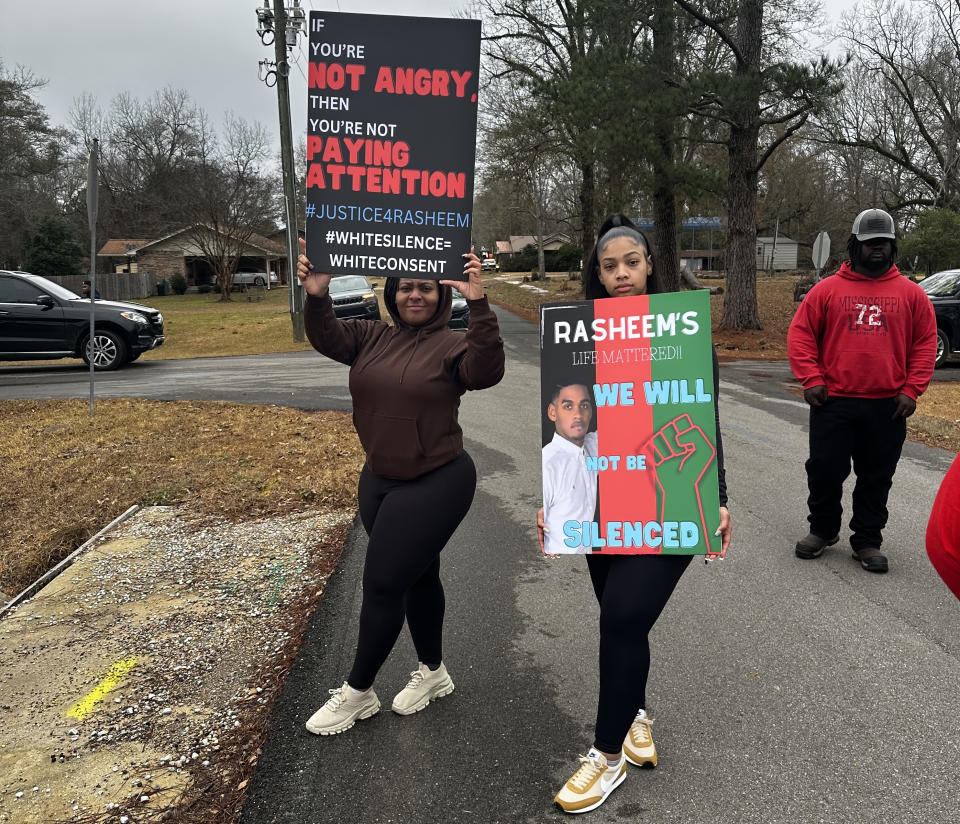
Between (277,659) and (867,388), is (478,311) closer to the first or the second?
(277,659)

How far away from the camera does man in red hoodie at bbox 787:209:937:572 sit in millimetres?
4527

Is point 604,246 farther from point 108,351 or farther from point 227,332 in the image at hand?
point 227,332

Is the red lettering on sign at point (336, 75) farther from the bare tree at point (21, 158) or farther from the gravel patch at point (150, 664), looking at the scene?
the bare tree at point (21, 158)

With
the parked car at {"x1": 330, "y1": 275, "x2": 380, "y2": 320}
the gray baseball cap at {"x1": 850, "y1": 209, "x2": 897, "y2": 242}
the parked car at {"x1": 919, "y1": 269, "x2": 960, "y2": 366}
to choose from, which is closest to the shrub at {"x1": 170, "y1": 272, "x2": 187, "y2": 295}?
the parked car at {"x1": 330, "y1": 275, "x2": 380, "y2": 320}

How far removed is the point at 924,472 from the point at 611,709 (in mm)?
5839

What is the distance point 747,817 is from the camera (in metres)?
2.49

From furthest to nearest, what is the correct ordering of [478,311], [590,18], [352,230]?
[590,18] → [352,230] → [478,311]

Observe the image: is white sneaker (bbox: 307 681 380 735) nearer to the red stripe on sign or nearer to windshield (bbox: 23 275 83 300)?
the red stripe on sign

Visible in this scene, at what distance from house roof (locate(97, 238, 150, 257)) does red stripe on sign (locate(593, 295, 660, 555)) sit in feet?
200

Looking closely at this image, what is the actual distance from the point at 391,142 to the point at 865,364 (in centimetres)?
320

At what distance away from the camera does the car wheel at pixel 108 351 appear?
46.8 feet

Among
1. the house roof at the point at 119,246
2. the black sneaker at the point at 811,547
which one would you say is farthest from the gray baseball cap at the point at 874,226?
the house roof at the point at 119,246

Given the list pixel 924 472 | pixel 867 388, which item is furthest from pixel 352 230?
pixel 924 472

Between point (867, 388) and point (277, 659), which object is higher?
point (867, 388)
